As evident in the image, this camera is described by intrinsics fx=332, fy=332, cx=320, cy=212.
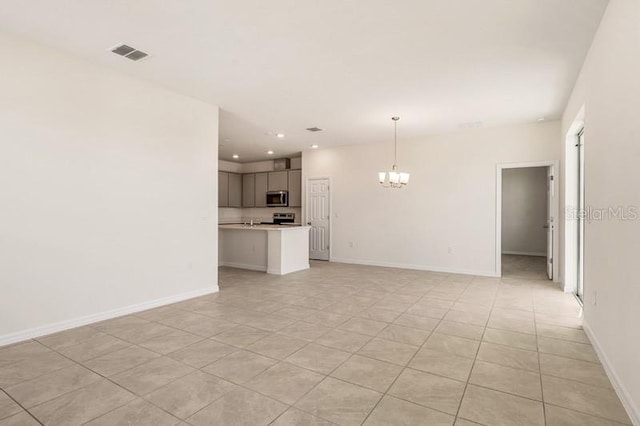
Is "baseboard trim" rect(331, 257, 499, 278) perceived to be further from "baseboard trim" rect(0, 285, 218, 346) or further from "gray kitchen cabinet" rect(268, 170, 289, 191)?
"baseboard trim" rect(0, 285, 218, 346)

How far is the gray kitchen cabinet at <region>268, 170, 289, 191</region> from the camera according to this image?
9.22 m

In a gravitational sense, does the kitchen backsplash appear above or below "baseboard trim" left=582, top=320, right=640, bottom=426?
above

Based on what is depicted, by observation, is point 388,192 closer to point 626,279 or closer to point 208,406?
point 626,279

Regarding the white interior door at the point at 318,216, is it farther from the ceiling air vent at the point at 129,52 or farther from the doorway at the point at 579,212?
the ceiling air vent at the point at 129,52

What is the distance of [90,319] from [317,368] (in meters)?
2.66

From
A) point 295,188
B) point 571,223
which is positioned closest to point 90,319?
point 295,188

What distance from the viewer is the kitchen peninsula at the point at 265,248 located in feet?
21.4

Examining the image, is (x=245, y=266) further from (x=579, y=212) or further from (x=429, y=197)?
(x=579, y=212)

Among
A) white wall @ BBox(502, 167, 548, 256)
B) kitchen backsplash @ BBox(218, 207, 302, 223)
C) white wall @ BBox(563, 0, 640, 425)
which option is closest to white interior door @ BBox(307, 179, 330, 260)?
kitchen backsplash @ BBox(218, 207, 302, 223)

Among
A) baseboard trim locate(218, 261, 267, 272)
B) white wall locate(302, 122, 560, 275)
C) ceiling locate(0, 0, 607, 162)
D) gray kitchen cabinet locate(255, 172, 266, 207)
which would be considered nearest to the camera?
ceiling locate(0, 0, 607, 162)

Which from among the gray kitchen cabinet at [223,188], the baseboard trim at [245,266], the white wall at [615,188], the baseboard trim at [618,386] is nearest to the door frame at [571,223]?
the white wall at [615,188]

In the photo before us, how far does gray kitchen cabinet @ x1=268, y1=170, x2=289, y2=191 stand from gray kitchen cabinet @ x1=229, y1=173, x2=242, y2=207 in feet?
3.79

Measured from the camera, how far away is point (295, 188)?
9.07m

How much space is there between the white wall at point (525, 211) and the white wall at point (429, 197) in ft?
11.8
